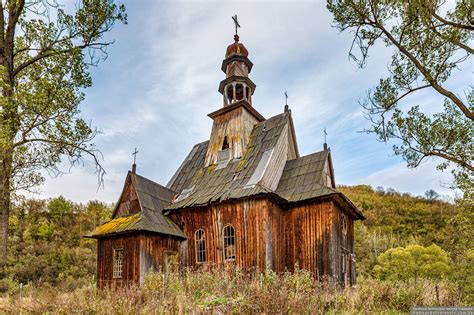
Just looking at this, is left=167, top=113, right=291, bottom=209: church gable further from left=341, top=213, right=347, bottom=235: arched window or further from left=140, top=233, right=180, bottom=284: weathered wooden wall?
left=341, top=213, right=347, bottom=235: arched window

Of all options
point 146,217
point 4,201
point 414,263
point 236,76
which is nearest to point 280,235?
point 146,217

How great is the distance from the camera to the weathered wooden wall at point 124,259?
15219 millimetres

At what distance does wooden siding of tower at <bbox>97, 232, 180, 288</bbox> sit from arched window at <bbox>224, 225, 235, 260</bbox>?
8.62 feet

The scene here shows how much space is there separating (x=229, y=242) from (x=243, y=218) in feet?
4.43

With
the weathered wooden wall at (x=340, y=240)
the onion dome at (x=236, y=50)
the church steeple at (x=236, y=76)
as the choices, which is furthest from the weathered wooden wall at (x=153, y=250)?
the onion dome at (x=236, y=50)

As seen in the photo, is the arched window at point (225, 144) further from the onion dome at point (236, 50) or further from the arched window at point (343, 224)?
the arched window at point (343, 224)

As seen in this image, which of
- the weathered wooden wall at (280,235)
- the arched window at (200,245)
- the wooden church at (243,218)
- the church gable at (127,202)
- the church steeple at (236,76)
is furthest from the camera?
the church steeple at (236,76)

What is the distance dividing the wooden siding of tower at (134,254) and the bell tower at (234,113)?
16.8 feet

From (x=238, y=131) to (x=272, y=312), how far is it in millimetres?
13061

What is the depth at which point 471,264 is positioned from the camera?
47.7ft

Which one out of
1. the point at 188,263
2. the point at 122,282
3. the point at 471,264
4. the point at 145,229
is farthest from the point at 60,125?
the point at 471,264

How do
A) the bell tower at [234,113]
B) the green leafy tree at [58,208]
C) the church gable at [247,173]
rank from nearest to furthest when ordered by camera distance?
the church gable at [247,173] → the bell tower at [234,113] → the green leafy tree at [58,208]

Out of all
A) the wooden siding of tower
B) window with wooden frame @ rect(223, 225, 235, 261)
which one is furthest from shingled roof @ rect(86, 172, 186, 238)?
window with wooden frame @ rect(223, 225, 235, 261)

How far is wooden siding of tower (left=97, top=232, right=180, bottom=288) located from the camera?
15.2 metres
